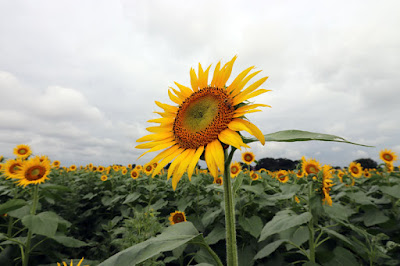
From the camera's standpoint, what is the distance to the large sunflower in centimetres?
123

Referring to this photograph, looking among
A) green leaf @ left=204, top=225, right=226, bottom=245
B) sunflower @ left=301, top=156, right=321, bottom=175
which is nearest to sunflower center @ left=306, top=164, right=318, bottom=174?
sunflower @ left=301, top=156, right=321, bottom=175

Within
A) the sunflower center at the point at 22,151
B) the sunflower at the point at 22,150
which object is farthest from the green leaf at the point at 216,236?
the sunflower center at the point at 22,151

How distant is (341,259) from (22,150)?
7124mm

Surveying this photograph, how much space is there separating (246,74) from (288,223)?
139cm

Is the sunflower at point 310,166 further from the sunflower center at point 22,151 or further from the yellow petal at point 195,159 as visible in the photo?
the sunflower center at point 22,151

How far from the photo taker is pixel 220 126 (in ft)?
4.28

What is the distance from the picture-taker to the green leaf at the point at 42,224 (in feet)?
10.2

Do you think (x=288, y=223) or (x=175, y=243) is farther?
(x=288, y=223)

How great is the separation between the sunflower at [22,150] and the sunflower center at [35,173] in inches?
91.1

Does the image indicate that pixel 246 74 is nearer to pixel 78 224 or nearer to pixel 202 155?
pixel 202 155

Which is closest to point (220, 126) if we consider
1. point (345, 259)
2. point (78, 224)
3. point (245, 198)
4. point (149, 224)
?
point (149, 224)

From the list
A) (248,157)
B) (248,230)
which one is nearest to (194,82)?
(248,230)

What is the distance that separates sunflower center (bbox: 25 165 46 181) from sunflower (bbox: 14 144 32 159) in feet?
7.59

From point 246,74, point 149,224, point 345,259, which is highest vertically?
point 246,74
